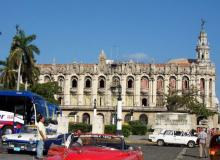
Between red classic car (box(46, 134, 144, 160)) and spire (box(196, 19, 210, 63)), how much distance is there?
87.1 m

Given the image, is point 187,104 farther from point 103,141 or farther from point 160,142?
point 103,141

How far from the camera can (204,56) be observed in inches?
3873

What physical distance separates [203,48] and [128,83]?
659 inches

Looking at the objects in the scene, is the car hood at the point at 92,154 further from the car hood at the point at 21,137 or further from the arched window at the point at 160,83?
the arched window at the point at 160,83

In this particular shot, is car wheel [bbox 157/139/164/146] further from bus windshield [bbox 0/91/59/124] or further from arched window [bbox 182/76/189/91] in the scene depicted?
arched window [bbox 182/76/189/91]

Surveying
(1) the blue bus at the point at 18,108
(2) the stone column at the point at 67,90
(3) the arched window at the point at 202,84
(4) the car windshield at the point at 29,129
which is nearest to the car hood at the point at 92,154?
(4) the car windshield at the point at 29,129

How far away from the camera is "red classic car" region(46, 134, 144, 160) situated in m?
10.6

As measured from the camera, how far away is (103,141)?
478 inches

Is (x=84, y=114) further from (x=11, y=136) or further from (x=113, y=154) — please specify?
(x=113, y=154)

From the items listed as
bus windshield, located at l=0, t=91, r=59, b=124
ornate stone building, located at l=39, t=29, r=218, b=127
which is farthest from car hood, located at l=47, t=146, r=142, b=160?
ornate stone building, located at l=39, t=29, r=218, b=127

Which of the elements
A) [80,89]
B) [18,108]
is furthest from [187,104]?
[18,108]

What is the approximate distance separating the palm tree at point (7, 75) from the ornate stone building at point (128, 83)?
31645 mm

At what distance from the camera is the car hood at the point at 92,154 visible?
10484mm

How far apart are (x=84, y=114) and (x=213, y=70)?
85.4 feet
